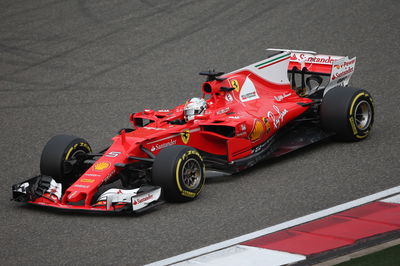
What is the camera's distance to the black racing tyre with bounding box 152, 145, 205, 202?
8.84 metres

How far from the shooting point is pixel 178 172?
887 centimetres

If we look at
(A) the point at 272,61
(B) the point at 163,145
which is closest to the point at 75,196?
(B) the point at 163,145

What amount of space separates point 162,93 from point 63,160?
4.94 metres

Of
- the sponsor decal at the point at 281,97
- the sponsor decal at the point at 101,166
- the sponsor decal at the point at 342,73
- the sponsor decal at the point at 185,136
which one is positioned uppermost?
the sponsor decal at the point at 342,73

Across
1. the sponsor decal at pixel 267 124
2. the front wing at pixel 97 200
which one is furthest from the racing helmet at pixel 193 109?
the front wing at pixel 97 200

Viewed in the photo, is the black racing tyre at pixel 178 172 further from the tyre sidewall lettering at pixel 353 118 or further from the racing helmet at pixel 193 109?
the tyre sidewall lettering at pixel 353 118

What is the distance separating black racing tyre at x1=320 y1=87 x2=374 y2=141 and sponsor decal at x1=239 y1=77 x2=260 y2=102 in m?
1.00

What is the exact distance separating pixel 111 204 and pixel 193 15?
1036 cm

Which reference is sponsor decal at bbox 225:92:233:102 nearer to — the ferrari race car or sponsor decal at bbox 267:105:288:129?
the ferrari race car

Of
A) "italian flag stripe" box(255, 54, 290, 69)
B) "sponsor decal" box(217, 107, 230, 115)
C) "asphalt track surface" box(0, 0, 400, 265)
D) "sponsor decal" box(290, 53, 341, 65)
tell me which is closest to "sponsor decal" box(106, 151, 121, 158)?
"asphalt track surface" box(0, 0, 400, 265)

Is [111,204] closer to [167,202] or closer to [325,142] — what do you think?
[167,202]

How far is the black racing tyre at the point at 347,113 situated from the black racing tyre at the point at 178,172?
236 cm

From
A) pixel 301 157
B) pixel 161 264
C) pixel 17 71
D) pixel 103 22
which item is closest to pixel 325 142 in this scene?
pixel 301 157

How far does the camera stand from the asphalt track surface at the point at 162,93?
8.34m
